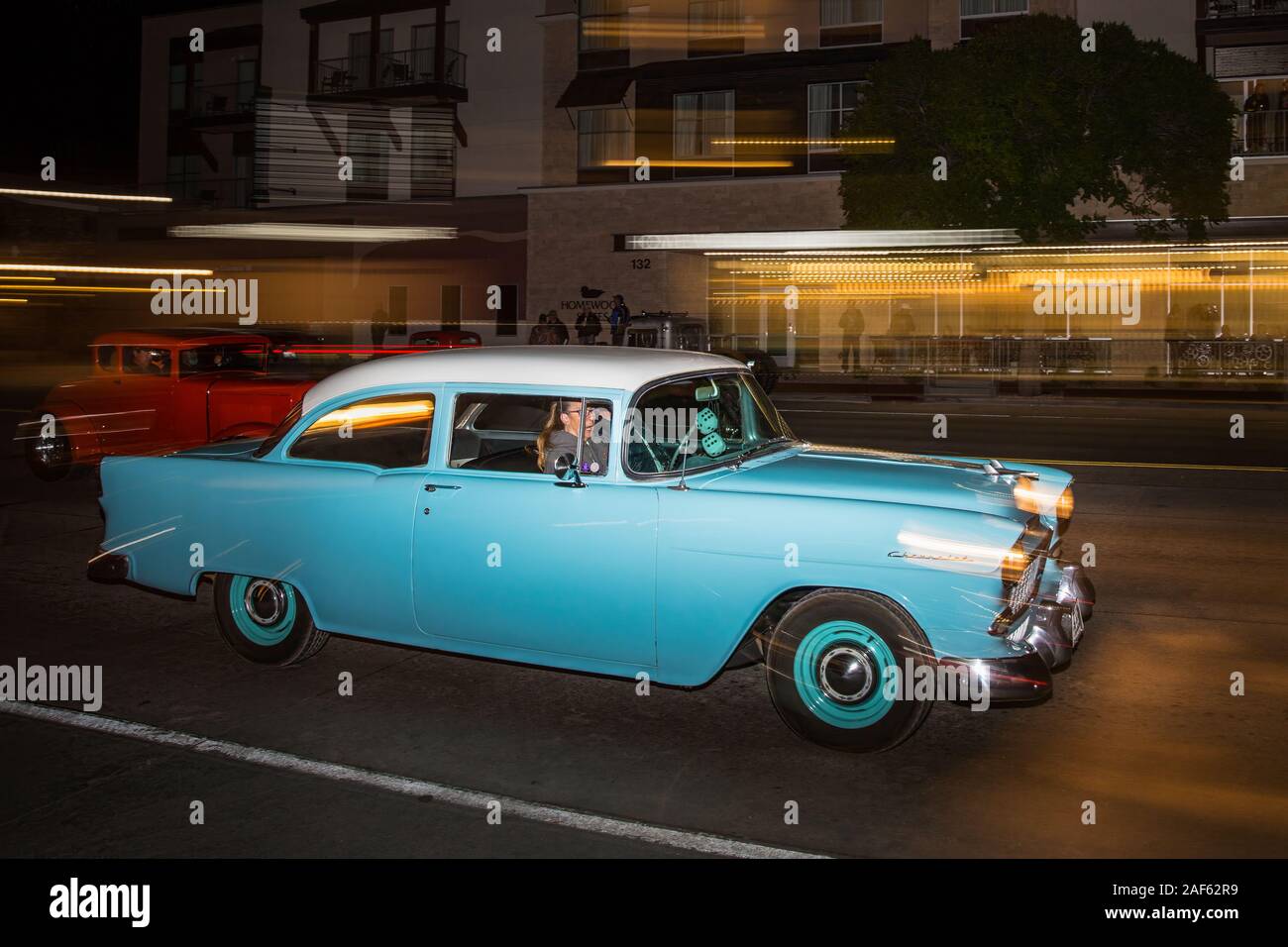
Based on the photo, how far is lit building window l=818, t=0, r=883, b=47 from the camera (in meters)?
36.2

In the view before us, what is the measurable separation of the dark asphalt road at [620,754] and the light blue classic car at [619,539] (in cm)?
36

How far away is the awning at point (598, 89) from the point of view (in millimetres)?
39000

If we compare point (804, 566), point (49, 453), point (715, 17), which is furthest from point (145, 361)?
point (715, 17)

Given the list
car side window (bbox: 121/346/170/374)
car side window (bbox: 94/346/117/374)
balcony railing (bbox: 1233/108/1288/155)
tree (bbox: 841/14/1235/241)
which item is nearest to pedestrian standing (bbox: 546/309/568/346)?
tree (bbox: 841/14/1235/241)

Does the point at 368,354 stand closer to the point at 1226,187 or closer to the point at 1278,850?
the point at 1278,850

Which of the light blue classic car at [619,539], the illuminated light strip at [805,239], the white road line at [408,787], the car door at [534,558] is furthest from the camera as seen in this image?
the illuminated light strip at [805,239]

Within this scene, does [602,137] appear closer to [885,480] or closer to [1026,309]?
[1026,309]

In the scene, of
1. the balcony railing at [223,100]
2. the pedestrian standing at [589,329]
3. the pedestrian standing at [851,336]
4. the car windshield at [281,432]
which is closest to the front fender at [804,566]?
the car windshield at [281,432]

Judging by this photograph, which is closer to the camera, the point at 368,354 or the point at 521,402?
the point at 521,402

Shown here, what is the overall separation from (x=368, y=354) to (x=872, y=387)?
13.7 meters

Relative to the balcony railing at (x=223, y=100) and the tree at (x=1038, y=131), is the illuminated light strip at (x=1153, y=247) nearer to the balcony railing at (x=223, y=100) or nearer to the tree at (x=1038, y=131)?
the tree at (x=1038, y=131)

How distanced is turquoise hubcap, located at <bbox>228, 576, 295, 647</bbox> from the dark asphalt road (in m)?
0.21

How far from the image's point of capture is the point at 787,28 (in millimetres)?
37281

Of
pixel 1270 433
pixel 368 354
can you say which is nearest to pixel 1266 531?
pixel 1270 433
